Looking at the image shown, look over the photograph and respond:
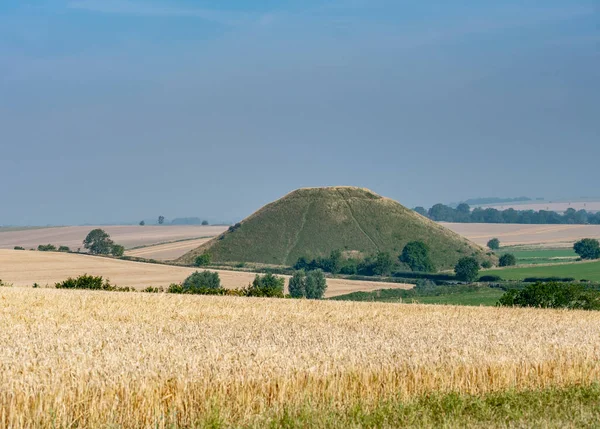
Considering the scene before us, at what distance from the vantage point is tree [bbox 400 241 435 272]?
14973cm

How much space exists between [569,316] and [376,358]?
17.5m

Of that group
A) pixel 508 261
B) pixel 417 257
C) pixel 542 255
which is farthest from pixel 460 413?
pixel 542 255

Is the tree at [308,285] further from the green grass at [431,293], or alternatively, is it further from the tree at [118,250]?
the tree at [118,250]

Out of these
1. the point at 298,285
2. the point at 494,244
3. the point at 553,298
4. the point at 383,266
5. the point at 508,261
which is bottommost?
the point at 298,285

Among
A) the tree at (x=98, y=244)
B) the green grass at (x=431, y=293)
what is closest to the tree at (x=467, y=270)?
the green grass at (x=431, y=293)

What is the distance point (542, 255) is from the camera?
532ft

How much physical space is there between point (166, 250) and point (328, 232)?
3392 cm

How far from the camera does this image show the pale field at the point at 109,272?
9431 cm

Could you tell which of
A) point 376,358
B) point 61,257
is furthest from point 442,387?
point 61,257

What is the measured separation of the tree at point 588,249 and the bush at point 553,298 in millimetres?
108346

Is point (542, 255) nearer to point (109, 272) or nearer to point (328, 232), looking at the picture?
point (328, 232)

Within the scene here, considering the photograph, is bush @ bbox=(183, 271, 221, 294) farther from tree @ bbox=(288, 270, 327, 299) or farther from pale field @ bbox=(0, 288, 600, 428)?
pale field @ bbox=(0, 288, 600, 428)

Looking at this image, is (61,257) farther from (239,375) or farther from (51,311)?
(239,375)

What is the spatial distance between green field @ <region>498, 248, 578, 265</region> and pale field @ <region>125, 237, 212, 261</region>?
65285 mm
